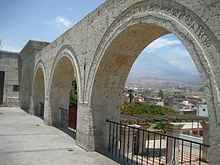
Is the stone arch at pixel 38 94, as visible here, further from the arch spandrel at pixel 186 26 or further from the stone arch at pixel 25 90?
the arch spandrel at pixel 186 26

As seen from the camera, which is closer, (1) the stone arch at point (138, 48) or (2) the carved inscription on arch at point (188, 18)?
(1) the stone arch at point (138, 48)

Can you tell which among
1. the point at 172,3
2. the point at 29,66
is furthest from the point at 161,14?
the point at 29,66

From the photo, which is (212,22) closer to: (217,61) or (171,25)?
(217,61)

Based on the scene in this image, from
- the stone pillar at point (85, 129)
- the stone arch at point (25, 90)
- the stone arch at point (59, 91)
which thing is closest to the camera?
the stone pillar at point (85, 129)

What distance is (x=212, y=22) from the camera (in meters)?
3.51

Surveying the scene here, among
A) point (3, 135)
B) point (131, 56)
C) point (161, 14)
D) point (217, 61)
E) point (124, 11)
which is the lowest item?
point (3, 135)

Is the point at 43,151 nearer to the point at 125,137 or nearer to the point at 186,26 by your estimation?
the point at 125,137

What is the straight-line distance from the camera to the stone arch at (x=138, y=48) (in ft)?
11.5

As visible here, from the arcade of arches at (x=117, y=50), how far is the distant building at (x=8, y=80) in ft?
39.0

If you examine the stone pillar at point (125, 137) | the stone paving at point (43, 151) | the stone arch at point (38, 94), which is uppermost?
the stone arch at point (38, 94)

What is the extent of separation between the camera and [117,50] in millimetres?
6586

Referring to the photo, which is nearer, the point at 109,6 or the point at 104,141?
the point at 109,6

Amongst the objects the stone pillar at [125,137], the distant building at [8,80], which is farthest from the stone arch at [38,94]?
the stone pillar at [125,137]

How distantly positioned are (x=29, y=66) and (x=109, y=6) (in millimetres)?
13205
